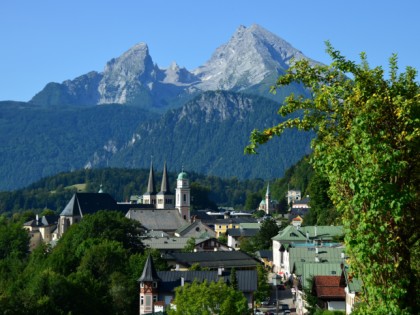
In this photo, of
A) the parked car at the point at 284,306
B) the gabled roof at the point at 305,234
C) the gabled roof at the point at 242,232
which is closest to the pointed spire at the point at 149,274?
the parked car at the point at 284,306

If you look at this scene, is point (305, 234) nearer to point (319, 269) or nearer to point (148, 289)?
point (148, 289)

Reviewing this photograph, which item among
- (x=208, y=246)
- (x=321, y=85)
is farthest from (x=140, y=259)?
(x=321, y=85)

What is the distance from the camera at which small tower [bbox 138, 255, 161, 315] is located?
69.7m

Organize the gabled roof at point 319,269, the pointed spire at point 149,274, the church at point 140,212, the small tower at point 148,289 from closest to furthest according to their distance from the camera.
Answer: the gabled roof at point 319,269 → the small tower at point 148,289 → the pointed spire at point 149,274 → the church at point 140,212

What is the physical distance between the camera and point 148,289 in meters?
70.4

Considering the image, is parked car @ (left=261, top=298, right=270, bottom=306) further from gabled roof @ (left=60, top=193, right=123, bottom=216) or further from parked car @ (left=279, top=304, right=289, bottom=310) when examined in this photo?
gabled roof @ (left=60, top=193, right=123, bottom=216)

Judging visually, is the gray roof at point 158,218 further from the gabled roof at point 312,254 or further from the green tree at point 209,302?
the green tree at point 209,302

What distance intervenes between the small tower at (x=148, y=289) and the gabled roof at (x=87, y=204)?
83.7 metres

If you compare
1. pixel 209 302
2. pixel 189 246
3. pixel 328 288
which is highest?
pixel 189 246

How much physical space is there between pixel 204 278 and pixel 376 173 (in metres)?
60.2

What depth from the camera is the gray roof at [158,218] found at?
151 metres

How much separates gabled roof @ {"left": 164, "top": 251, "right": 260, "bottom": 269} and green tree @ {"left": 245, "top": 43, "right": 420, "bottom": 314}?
7331 cm

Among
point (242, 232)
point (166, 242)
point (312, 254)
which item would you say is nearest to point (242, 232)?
point (242, 232)

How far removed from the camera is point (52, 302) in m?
59.8
